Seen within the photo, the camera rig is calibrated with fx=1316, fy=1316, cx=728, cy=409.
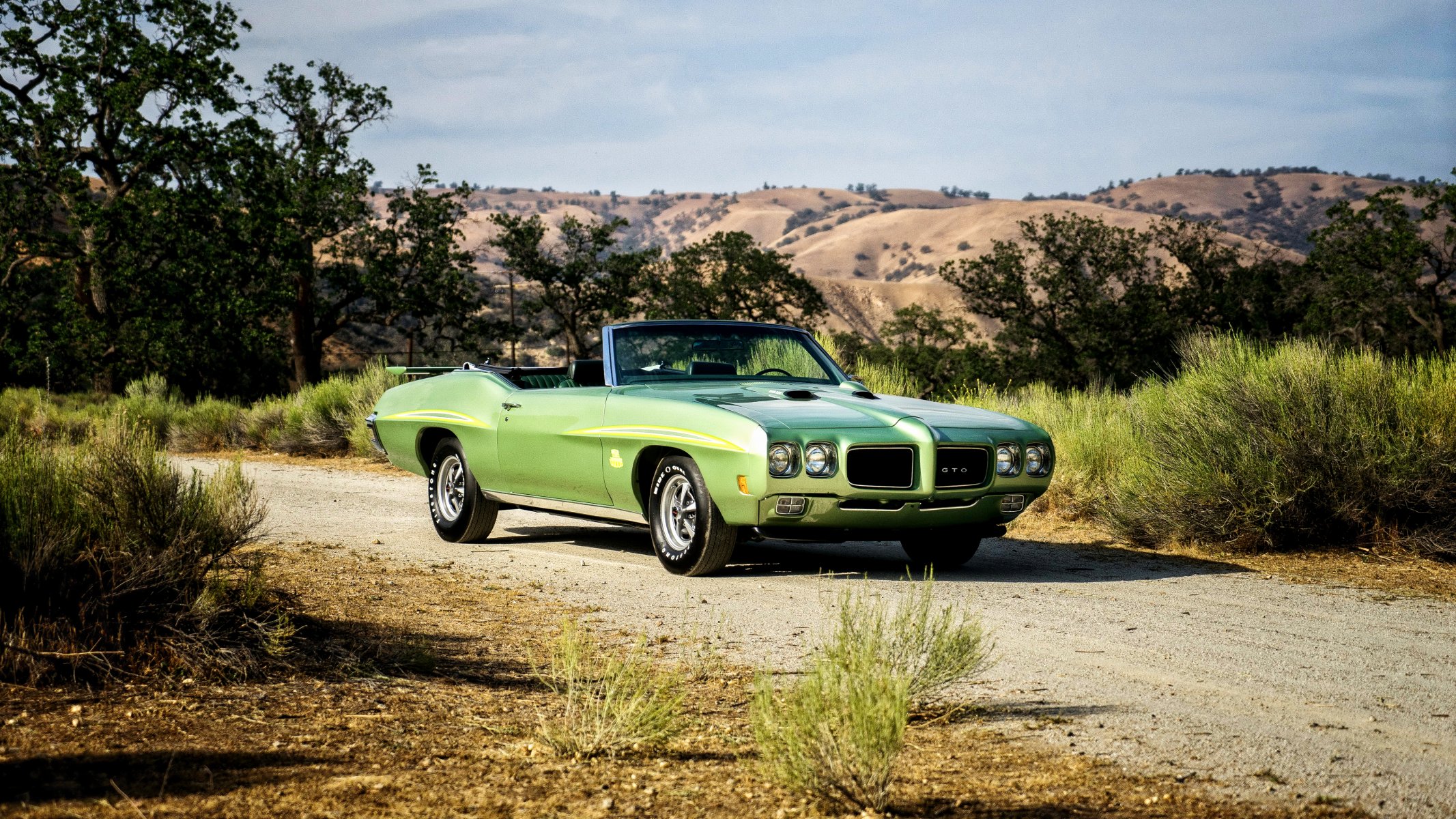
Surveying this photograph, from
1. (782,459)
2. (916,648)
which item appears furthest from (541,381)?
(916,648)

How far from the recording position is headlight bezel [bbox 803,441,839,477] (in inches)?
303

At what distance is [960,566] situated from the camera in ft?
29.8

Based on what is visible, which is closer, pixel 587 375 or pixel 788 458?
pixel 788 458

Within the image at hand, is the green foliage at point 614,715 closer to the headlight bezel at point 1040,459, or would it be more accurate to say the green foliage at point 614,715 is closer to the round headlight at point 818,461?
the round headlight at point 818,461

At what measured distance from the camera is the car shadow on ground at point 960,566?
8.66 m

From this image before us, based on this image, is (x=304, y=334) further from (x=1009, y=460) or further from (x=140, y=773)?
(x=140, y=773)

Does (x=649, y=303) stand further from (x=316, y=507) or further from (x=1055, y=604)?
(x=1055, y=604)

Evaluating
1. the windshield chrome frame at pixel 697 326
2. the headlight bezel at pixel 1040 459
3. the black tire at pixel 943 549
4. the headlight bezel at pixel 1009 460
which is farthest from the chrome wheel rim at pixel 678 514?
the headlight bezel at pixel 1040 459

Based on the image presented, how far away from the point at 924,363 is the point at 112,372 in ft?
87.1

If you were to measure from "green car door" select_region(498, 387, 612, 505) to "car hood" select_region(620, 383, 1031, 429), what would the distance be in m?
0.37

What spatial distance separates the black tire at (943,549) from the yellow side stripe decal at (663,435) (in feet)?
5.25

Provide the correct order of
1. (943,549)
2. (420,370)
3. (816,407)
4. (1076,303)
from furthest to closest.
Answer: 1. (1076,303)
2. (420,370)
3. (943,549)
4. (816,407)

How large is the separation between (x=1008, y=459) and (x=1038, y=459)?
286 millimetres

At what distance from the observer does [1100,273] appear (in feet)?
158
